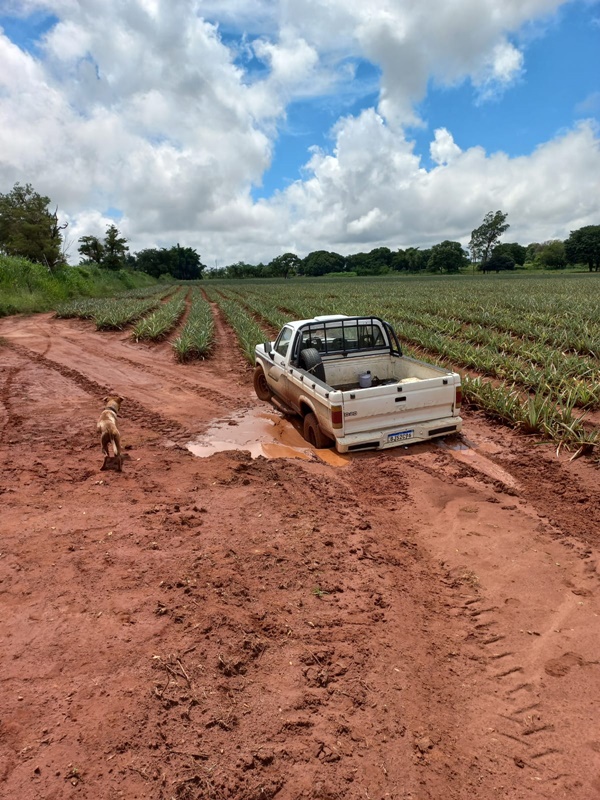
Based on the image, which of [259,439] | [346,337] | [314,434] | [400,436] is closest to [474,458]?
[400,436]

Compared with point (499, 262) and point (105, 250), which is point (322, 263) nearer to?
point (499, 262)

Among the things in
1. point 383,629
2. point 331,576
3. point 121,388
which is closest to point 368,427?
point 331,576

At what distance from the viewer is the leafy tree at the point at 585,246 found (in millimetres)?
80875

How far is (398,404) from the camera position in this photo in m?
6.21

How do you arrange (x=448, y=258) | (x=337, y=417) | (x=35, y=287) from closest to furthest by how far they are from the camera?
1. (x=337, y=417)
2. (x=35, y=287)
3. (x=448, y=258)

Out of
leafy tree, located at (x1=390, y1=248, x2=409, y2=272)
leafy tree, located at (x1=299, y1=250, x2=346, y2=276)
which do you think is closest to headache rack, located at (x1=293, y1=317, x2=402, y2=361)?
leafy tree, located at (x1=390, y1=248, x2=409, y2=272)

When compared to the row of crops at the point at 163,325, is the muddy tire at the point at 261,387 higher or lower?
lower

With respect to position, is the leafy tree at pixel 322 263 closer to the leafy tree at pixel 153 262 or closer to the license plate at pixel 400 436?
the leafy tree at pixel 153 262

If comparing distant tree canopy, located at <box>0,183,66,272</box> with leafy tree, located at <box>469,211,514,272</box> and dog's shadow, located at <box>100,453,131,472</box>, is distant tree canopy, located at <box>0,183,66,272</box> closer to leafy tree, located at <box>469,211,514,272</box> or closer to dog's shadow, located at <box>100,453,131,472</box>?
dog's shadow, located at <box>100,453,131,472</box>

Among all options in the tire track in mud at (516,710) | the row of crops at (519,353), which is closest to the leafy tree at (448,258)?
the row of crops at (519,353)

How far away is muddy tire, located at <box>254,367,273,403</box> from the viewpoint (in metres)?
9.22

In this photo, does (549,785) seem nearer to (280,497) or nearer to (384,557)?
(384,557)

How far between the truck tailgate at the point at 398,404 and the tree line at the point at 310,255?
122 ft

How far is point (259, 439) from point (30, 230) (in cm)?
3641
